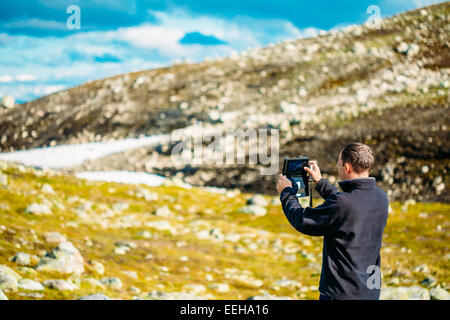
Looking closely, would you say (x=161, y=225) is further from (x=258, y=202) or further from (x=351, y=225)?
(x=351, y=225)

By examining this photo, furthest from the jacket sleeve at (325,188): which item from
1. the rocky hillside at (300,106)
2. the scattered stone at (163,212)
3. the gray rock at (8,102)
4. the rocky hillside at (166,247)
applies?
the gray rock at (8,102)

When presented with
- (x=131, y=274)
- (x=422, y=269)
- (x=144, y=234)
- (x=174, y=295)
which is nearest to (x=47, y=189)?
(x=144, y=234)

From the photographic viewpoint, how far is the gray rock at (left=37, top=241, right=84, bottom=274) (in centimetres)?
1198

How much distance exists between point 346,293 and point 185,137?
41115 mm

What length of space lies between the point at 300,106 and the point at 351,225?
42522 millimetres

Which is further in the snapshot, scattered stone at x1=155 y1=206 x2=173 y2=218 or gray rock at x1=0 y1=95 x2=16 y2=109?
gray rock at x1=0 y1=95 x2=16 y2=109

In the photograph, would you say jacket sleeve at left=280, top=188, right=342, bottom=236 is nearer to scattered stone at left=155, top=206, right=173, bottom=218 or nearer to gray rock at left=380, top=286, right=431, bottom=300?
gray rock at left=380, top=286, right=431, bottom=300

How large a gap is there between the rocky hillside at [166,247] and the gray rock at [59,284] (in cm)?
3

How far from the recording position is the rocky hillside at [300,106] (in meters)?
34.3

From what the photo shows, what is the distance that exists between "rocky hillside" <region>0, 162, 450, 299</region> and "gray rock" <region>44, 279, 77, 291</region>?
26 millimetres

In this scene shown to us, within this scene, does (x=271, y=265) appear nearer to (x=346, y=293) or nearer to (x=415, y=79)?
(x=346, y=293)

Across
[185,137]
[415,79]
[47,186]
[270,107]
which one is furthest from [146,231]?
[415,79]

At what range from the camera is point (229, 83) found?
187 feet

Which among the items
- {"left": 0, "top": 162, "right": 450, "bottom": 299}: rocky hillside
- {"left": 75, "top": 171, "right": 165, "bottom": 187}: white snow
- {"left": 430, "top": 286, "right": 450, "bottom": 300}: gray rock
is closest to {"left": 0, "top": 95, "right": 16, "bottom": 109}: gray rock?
{"left": 75, "top": 171, "right": 165, "bottom": 187}: white snow
